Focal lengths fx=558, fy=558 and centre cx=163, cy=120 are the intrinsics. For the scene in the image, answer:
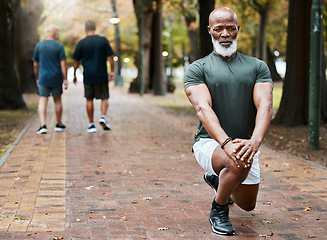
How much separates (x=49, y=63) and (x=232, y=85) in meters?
7.16

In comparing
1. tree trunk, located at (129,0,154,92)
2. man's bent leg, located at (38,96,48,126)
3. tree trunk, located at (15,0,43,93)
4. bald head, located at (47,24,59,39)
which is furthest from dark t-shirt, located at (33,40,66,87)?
tree trunk, located at (129,0,154,92)

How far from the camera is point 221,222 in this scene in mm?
4586

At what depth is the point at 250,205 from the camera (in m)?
4.84

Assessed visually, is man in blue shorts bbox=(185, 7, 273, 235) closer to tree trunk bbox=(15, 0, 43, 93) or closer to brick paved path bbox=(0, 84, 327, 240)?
brick paved path bbox=(0, 84, 327, 240)

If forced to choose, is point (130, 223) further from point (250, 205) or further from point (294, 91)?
Answer: point (294, 91)

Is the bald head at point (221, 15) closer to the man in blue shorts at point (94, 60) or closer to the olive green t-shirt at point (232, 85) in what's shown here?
the olive green t-shirt at point (232, 85)

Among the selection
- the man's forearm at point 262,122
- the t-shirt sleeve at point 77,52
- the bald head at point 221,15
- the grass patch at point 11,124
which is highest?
the bald head at point 221,15

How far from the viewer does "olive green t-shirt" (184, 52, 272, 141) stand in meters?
4.52

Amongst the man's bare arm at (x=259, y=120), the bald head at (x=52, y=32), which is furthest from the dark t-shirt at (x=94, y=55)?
the man's bare arm at (x=259, y=120)

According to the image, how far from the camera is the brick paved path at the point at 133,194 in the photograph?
4.72m

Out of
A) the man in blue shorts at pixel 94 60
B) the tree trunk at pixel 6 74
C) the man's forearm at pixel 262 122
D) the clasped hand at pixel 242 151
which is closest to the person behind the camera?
the clasped hand at pixel 242 151

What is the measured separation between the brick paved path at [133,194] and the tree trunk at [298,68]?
2834mm

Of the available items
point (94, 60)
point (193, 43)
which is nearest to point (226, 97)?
point (94, 60)

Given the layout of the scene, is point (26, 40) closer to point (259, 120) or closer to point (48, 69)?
point (48, 69)
